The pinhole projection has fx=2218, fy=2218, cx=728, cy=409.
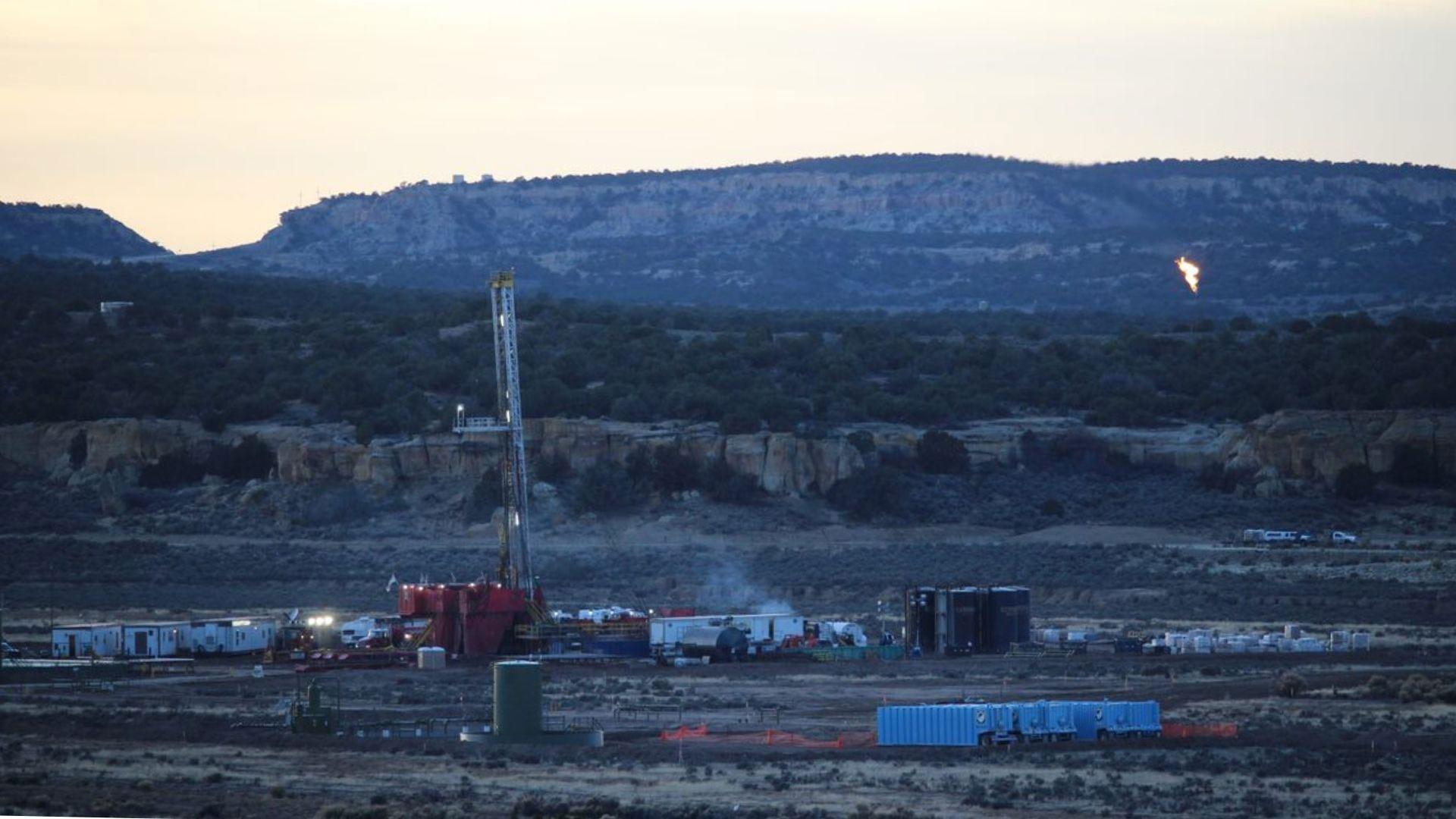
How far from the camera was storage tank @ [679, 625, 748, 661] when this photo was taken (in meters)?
40.4

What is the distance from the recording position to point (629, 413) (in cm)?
6931

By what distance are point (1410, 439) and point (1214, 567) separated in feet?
43.1

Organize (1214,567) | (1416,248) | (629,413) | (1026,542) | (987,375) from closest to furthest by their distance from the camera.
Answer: (1214,567), (1026,542), (629,413), (987,375), (1416,248)

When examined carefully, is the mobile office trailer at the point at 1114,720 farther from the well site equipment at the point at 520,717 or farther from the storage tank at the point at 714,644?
the storage tank at the point at 714,644

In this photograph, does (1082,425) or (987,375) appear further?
(987,375)

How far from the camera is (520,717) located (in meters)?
27.5

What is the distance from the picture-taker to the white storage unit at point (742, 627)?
40781mm

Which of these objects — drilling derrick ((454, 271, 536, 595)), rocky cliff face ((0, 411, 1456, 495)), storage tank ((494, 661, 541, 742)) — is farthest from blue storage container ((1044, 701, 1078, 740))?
rocky cliff face ((0, 411, 1456, 495))

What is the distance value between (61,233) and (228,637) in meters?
74.8

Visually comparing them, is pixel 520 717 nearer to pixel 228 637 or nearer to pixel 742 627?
pixel 742 627

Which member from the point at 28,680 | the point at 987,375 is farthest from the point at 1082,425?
the point at 28,680

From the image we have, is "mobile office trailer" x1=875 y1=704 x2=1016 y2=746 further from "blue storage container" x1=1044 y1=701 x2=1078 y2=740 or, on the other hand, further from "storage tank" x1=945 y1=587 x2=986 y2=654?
"storage tank" x1=945 y1=587 x2=986 y2=654

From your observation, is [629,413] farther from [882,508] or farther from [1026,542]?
[1026,542]

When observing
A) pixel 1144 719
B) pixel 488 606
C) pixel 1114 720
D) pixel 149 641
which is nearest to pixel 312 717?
pixel 1114 720
